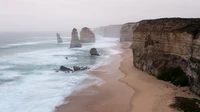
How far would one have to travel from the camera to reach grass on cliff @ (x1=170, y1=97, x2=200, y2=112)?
19706mm

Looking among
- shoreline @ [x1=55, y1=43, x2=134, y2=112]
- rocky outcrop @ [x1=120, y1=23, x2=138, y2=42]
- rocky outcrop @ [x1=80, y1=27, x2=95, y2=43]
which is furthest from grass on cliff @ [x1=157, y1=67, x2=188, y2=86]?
rocky outcrop @ [x1=80, y1=27, x2=95, y2=43]

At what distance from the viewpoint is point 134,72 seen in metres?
36.3

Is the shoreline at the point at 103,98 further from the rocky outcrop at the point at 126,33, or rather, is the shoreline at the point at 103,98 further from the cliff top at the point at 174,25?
the rocky outcrop at the point at 126,33

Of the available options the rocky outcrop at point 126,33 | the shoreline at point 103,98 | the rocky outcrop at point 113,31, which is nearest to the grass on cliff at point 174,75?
the shoreline at point 103,98

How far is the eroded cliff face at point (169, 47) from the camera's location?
2467cm

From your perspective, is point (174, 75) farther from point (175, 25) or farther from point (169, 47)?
point (175, 25)

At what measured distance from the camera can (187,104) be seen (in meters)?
20.8

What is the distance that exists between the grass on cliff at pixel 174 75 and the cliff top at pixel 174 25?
488cm

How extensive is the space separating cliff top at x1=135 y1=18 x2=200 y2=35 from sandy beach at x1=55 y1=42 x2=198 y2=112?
6.50m

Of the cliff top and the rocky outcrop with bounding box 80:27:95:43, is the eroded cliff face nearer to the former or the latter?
the cliff top

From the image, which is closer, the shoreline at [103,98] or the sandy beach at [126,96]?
the sandy beach at [126,96]

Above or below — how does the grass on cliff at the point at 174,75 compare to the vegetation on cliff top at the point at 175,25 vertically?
below

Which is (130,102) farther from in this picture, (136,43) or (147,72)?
(136,43)

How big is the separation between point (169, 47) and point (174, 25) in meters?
2.85
